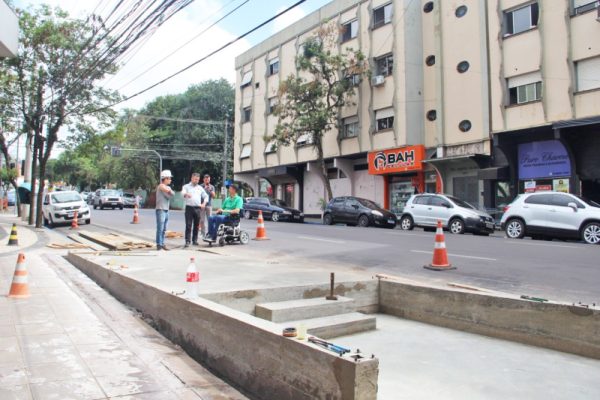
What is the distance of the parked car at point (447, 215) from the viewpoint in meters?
17.0

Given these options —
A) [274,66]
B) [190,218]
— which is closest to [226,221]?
[190,218]

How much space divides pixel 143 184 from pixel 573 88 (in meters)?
44.6

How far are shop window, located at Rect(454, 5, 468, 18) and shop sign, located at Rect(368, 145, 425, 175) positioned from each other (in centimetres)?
620

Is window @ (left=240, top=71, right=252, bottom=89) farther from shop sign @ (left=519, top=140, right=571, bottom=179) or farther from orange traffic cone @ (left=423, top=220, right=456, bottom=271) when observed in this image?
orange traffic cone @ (left=423, top=220, right=456, bottom=271)

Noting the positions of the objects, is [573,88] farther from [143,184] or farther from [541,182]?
[143,184]

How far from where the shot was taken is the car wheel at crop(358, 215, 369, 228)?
70.6 feet

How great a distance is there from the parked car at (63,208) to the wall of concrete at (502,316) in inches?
716

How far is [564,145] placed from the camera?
18.9m

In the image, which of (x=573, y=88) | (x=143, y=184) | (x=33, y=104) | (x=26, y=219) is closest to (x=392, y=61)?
(x=573, y=88)

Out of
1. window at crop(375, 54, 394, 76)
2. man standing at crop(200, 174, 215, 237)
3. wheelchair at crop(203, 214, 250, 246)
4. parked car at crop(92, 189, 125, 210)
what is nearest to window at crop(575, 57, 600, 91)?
window at crop(375, 54, 394, 76)

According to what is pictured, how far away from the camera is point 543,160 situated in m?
20.1

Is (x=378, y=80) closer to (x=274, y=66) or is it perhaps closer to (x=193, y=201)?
(x=274, y=66)

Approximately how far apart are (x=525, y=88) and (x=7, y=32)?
18.3 m

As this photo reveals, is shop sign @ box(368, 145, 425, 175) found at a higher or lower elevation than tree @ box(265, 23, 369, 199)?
lower
